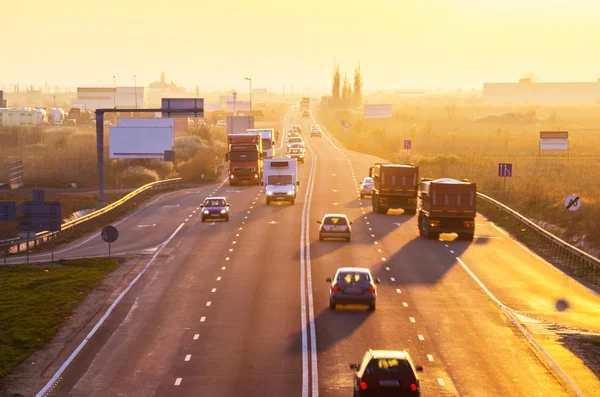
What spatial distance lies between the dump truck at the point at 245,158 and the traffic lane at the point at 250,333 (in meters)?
32.0

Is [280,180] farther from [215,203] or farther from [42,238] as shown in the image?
[42,238]

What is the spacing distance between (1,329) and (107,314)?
444 cm

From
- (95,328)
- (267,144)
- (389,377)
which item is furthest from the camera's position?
(267,144)

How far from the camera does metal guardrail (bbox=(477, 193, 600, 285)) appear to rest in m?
44.4

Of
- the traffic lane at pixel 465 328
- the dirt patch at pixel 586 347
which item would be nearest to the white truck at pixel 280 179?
the traffic lane at pixel 465 328

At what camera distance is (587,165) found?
105 m

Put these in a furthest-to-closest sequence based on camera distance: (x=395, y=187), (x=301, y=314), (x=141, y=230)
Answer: (x=395, y=187) → (x=141, y=230) → (x=301, y=314)

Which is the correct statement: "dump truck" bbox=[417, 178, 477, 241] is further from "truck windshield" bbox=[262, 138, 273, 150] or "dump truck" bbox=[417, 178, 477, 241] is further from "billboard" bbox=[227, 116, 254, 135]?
"billboard" bbox=[227, 116, 254, 135]

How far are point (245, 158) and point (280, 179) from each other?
559 inches

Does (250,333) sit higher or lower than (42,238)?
higher

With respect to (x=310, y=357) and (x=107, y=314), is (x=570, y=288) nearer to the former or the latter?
(x=310, y=357)

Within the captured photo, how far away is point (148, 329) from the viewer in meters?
32.3

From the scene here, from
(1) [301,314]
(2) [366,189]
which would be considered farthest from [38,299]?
(2) [366,189]

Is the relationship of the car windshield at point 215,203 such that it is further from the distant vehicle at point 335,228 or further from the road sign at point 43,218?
the road sign at point 43,218
